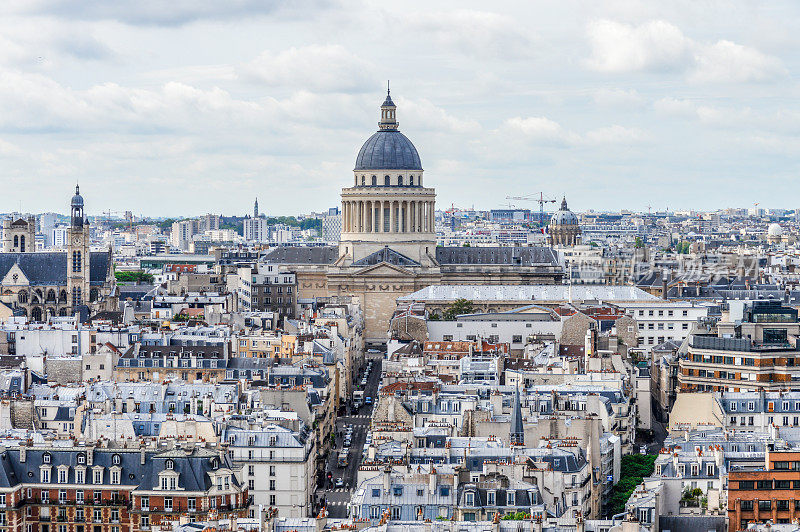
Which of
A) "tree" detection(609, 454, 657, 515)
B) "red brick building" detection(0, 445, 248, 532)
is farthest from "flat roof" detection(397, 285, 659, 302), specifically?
"red brick building" detection(0, 445, 248, 532)

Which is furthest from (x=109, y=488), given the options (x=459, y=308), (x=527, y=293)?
(x=527, y=293)

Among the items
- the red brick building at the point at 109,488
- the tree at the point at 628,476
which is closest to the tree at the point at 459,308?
the tree at the point at 628,476

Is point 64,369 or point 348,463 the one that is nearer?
point 348,463

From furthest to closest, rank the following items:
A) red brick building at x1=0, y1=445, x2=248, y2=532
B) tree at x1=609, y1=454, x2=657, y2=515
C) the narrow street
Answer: the narrow street, tree at x1=609, y1=454, x2=657, y2=515, red brick building at x1=0, y1=445, x2=248, y2=532

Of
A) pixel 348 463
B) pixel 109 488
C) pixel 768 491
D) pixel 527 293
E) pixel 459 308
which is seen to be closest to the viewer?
pixel 768 491

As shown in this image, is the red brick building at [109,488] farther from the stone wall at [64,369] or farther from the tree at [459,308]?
the tree at [459,308]

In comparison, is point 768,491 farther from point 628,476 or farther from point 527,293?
point 527,293

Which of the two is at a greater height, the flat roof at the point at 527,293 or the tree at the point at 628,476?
the flat roof at the point at 527,293

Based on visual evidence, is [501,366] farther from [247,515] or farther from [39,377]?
[247,515]

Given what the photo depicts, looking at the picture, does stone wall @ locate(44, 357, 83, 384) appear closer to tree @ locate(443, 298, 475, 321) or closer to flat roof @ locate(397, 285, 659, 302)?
tree @ locate(443, 298, 475, 321)
